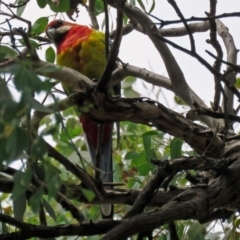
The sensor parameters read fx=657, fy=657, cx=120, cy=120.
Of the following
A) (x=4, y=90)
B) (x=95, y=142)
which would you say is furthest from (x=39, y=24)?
(x=4, y=90)

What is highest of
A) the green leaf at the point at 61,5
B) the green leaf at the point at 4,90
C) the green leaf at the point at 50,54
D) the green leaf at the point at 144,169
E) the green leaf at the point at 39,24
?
the green leaf at the point at 61,5

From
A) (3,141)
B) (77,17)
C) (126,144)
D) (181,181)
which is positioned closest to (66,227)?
(3,141)

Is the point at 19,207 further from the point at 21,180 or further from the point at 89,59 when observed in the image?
the point at 89,59

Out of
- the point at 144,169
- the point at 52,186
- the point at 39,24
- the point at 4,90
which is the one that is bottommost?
the point at 144,169

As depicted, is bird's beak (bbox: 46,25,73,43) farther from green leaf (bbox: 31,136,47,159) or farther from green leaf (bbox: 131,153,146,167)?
green leaf (bbox: 31,136,47,159)

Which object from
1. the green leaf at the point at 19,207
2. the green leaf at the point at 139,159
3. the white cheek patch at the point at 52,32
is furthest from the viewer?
the white cheek patch at the point at 52,32

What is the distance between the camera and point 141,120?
55.4 inches

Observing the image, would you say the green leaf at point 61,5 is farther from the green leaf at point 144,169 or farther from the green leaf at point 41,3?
the green leaf at point 144,169

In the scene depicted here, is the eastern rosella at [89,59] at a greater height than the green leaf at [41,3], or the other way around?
the green leaf at [41,3]

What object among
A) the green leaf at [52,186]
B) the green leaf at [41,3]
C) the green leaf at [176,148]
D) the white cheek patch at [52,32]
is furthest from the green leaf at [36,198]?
the white cheek patch at [52,32]

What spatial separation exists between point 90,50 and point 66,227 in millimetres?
1329

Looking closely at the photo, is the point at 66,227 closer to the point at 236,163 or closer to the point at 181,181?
the point at 236,163

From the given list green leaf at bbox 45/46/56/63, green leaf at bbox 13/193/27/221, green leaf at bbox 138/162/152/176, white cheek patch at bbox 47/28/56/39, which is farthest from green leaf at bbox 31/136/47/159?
white cheek patch at bbox 47/28/56/39

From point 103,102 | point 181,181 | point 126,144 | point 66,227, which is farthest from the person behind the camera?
point 126,144
